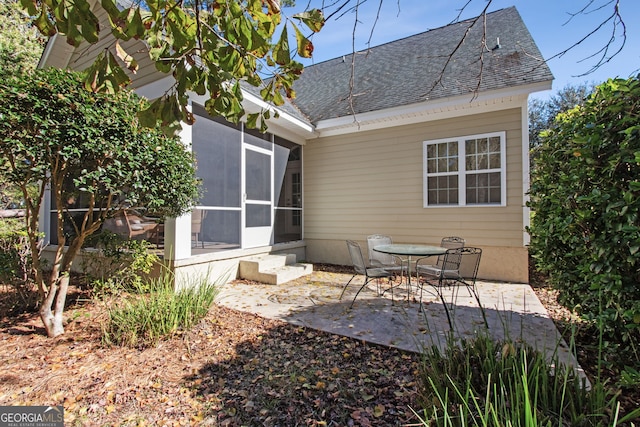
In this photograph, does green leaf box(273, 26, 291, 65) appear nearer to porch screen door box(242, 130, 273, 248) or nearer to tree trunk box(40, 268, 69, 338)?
tree trunk box(40, 268, 69, 338)

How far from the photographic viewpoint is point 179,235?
5094 mm

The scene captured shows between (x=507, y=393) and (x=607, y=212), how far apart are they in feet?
5.39

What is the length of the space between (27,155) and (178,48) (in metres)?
2.87

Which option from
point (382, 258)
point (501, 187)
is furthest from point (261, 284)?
point (501, 187)

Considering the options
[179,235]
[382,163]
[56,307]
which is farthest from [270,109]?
[56,307]

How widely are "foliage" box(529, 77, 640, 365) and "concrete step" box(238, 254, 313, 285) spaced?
4.57 metres

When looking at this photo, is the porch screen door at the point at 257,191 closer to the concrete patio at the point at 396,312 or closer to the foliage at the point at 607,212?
the concrete patio at the point at 396,312

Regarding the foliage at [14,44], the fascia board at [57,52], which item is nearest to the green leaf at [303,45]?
the fascia board at [57,52]

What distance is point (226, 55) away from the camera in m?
1.59

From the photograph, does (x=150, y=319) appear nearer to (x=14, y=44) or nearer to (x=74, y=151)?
(x=74, y=151)

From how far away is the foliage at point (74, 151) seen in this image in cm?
294

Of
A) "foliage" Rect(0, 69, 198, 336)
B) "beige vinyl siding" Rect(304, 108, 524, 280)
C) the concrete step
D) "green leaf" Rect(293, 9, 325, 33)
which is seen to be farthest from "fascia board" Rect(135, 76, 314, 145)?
the concrete step

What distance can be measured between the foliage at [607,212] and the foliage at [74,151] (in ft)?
14.0

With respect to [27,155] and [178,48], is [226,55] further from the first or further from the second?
[27,155]
